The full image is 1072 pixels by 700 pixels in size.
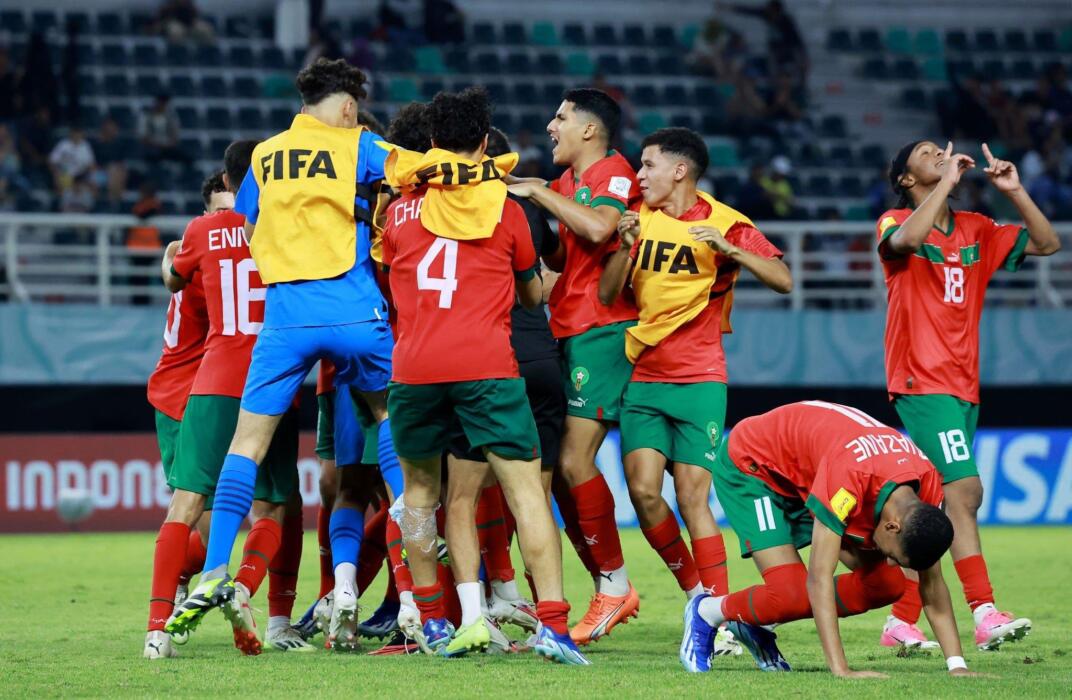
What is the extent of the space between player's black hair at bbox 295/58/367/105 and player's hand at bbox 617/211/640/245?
1315mm

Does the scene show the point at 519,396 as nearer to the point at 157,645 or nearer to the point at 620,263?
the point at 620,263

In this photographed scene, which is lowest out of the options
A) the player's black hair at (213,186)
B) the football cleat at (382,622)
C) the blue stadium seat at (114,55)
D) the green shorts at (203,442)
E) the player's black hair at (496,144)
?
the football cleat at (382,622)

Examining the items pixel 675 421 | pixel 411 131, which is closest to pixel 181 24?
pixel 411 131

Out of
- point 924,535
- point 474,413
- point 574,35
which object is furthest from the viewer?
point 574,35

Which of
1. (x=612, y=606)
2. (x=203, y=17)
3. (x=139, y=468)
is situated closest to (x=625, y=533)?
(x=139, y=468)

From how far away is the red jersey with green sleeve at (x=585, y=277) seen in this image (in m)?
7.50

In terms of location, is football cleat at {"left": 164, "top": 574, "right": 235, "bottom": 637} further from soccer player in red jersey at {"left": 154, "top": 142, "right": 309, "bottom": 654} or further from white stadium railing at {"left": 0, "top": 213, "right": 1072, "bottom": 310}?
white stadium railing at {"left": 0, "top": 213, "right": 1072, "bottom": 310}

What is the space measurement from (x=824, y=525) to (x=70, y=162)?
563 inches

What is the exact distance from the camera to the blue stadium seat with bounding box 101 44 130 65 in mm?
20984

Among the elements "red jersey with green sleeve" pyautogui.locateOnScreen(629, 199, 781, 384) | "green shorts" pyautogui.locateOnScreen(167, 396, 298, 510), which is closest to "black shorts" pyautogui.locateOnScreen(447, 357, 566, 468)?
"red jersey with green sleeve" pyautogui.locateOnScreen(629, 199, 781, 384)

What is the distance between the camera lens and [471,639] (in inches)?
249

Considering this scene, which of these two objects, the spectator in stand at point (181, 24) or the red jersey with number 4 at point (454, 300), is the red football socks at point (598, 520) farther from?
the spectator in stand at point (181, 24)

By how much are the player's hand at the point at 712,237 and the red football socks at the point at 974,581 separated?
71.5 inches

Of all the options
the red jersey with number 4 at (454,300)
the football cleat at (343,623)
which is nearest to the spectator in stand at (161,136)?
the football cleat at (343,623)
